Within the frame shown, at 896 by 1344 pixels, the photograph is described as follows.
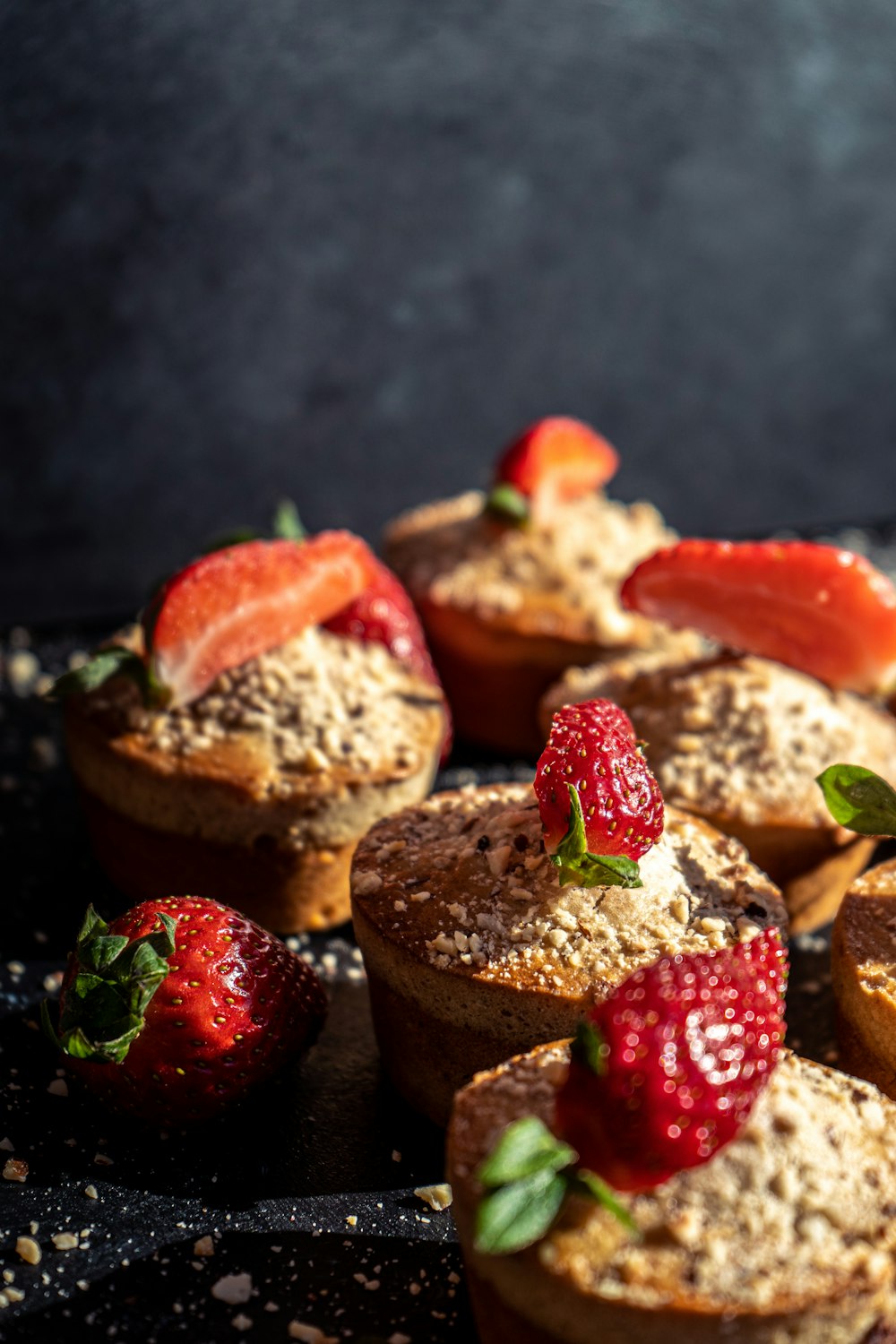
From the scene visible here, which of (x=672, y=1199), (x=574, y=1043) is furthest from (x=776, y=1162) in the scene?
(x=574, y=1043)

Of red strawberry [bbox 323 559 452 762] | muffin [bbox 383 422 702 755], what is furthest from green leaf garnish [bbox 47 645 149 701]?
muffin [bbox 383 422 702 755]

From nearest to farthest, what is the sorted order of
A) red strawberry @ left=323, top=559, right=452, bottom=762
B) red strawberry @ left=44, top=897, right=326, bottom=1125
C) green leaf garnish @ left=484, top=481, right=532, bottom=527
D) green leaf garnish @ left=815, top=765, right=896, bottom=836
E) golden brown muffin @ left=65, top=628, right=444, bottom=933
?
red strawberry @ left=44, top=897, right=326, bottom=1125, green leaf garnish @ left=815, top=765, right=896, bottom=836, golden brown muffin @ left=65, top=628, right=444, bottom=933, red strawberry @ left=323, top=559, right=452, bottom=762, green leaf garnish @ left=484, top=481, right=532, bottom=527

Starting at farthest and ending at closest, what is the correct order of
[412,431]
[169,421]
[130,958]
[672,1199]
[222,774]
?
[412,431], [169,421], [222,774], [130,958], [672,1199]

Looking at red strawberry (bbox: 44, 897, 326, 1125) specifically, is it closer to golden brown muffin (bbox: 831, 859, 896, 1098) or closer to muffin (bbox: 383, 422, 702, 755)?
golden brown muffin (bbox: 831, 859, 896, 1098)

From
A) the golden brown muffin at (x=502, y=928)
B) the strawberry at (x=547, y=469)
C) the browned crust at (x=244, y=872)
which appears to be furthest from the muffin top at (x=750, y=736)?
the strawberry at (x=547, y=469)

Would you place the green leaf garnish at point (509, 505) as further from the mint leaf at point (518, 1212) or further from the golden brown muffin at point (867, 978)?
the mint leaf at point (518, 1212)

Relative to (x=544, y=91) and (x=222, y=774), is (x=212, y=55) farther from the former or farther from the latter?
(x=222, y=774)
